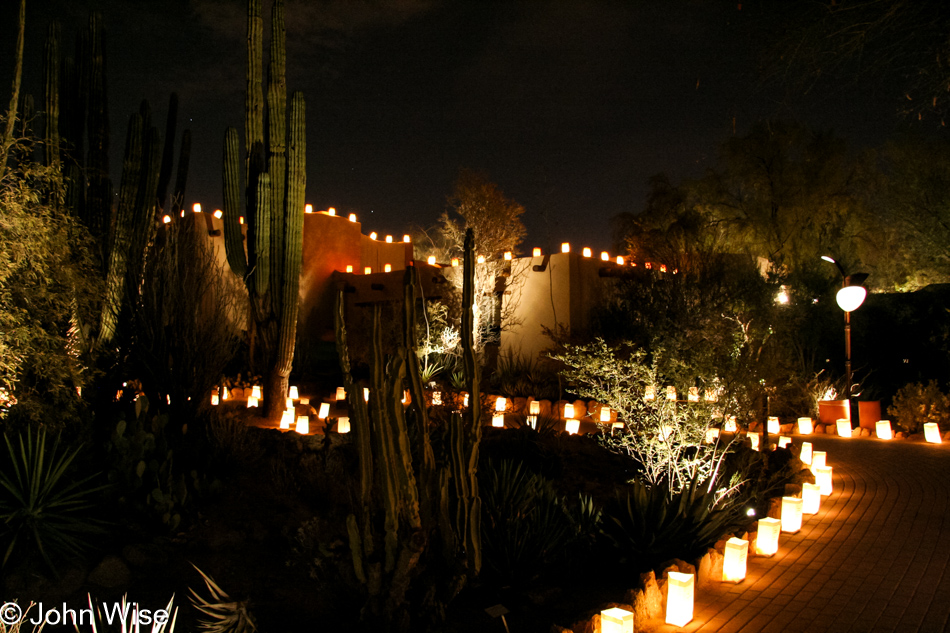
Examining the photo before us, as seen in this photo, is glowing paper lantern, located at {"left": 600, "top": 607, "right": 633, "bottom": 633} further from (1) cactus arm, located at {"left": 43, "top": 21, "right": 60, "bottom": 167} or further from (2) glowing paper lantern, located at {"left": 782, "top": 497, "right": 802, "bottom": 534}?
(1) cactus arm, located at {"left": 43, "top": 21, "right": 60, "bottom": 167}

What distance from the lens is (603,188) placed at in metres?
15.4

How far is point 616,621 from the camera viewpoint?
129 inches

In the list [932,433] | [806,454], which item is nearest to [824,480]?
[806,454]

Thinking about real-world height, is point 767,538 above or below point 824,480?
below

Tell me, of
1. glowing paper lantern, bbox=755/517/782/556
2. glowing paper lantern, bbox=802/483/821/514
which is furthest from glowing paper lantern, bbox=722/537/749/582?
glowing paper lantern, bbox=802/483/821/514

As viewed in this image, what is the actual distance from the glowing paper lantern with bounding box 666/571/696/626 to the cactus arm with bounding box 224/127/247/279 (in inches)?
299

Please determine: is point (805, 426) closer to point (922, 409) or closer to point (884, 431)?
point (884, 431)

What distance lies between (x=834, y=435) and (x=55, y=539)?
988cm

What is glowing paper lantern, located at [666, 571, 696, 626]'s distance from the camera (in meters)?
3.58

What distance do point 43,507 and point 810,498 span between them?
649 cm

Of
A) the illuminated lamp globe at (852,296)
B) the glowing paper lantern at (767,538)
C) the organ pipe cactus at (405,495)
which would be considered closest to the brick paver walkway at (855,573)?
the glowing paper lantern at (767,538)

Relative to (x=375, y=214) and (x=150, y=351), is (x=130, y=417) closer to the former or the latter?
(x=150, y=351)

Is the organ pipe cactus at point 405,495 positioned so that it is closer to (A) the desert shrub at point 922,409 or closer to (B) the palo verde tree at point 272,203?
(B) the palo verde tree at point 272,203

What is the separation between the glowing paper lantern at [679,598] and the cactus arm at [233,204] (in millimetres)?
7588
